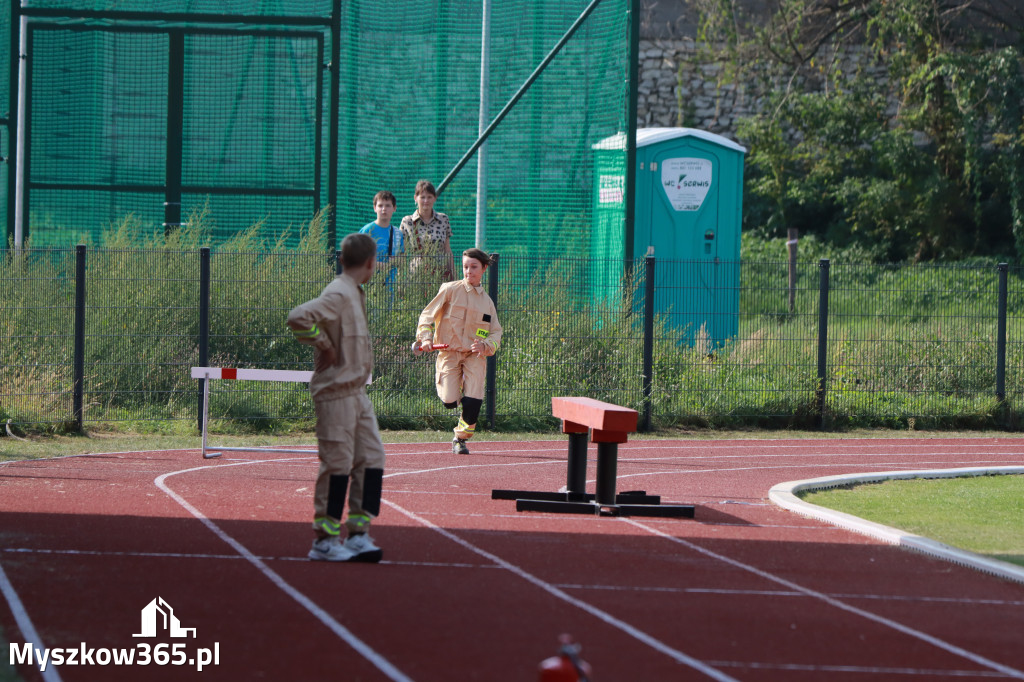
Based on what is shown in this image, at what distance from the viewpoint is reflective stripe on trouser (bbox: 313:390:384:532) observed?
23.7ft

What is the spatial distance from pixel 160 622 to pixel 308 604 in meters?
0.75

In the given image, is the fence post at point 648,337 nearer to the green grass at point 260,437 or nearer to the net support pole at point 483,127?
the green grass at point 260,437

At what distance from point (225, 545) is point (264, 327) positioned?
24.0 feet

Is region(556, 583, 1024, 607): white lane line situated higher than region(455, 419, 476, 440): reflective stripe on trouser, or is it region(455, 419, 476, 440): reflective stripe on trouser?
region(455, 419, 476, 440): reflective stripe on trouser

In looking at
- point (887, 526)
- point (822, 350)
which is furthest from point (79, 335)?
point (887, 526)

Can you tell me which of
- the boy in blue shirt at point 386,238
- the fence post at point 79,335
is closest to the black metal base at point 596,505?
the boy in blue shirt at point 386,238

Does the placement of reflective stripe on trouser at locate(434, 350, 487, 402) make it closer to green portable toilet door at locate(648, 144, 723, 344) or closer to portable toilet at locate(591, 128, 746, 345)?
portable toilet at locate(591, 128, 746, 345)

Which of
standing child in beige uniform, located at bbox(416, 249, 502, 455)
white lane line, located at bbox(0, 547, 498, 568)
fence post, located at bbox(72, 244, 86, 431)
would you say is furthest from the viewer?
fence post, located at bbox(72, 244, 86, 431)

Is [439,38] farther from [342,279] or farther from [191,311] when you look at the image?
[342,279]

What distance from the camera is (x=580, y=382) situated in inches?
615

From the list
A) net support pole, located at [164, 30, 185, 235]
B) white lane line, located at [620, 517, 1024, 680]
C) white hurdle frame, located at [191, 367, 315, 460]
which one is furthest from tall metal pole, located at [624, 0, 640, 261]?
white lane line, located at [620, 517, 1024, 680]

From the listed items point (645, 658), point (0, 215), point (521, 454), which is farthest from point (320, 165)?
point (645, 658)

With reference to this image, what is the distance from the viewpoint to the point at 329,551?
7.26 metres

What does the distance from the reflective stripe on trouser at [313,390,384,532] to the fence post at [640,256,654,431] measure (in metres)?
8.44
